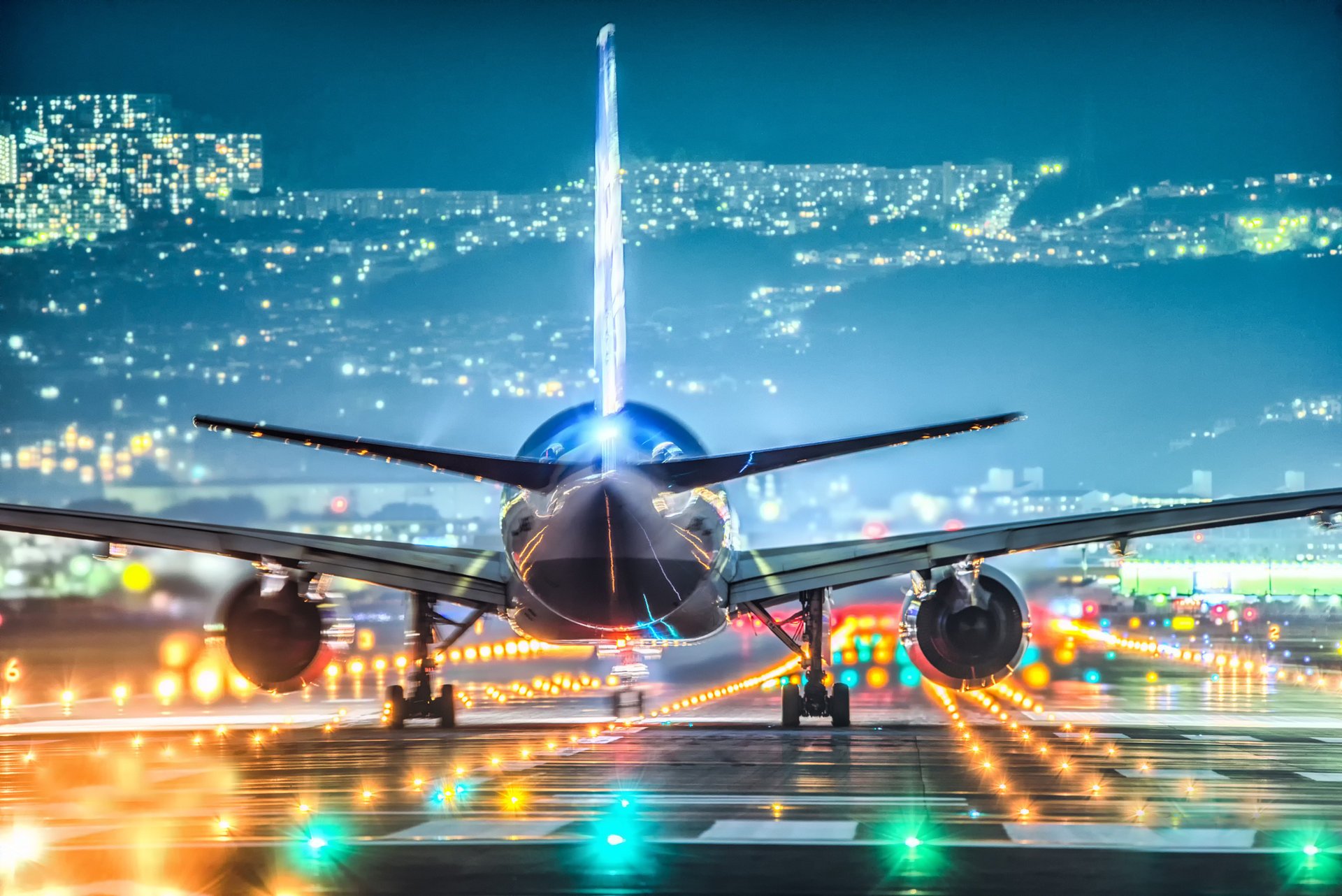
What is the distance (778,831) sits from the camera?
608 inches

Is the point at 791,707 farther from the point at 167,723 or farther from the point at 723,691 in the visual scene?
the point at 723,691

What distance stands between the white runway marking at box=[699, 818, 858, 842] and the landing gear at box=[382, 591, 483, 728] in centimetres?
1381

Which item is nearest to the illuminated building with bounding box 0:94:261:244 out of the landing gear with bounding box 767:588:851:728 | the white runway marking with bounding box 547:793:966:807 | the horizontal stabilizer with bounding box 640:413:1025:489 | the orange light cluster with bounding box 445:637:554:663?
the orange light cluster with bounding box 445:637:554:663

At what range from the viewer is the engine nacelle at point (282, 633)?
28.7 meters

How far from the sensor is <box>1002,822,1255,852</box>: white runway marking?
47.1ft

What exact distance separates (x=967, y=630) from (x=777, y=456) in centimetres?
789

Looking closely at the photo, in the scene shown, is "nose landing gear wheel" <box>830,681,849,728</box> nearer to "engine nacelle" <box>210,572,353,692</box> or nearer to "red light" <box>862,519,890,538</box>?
"engine nacelle" <box>210,572,353,692</box>

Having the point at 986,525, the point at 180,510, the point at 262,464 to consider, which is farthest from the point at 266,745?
the point at 262,464

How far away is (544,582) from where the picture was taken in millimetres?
24453

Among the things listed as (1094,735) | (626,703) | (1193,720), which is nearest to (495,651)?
(626,703)

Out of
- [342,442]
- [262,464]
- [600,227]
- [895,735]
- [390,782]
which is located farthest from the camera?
[262,464]

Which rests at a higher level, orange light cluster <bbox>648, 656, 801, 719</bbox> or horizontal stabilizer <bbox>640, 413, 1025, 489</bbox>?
orange light cluster <bbox>648, 656, 801, 719</bbox>

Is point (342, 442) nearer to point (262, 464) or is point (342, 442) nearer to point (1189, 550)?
point (262, 464)

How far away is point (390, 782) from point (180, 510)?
4953 cm
